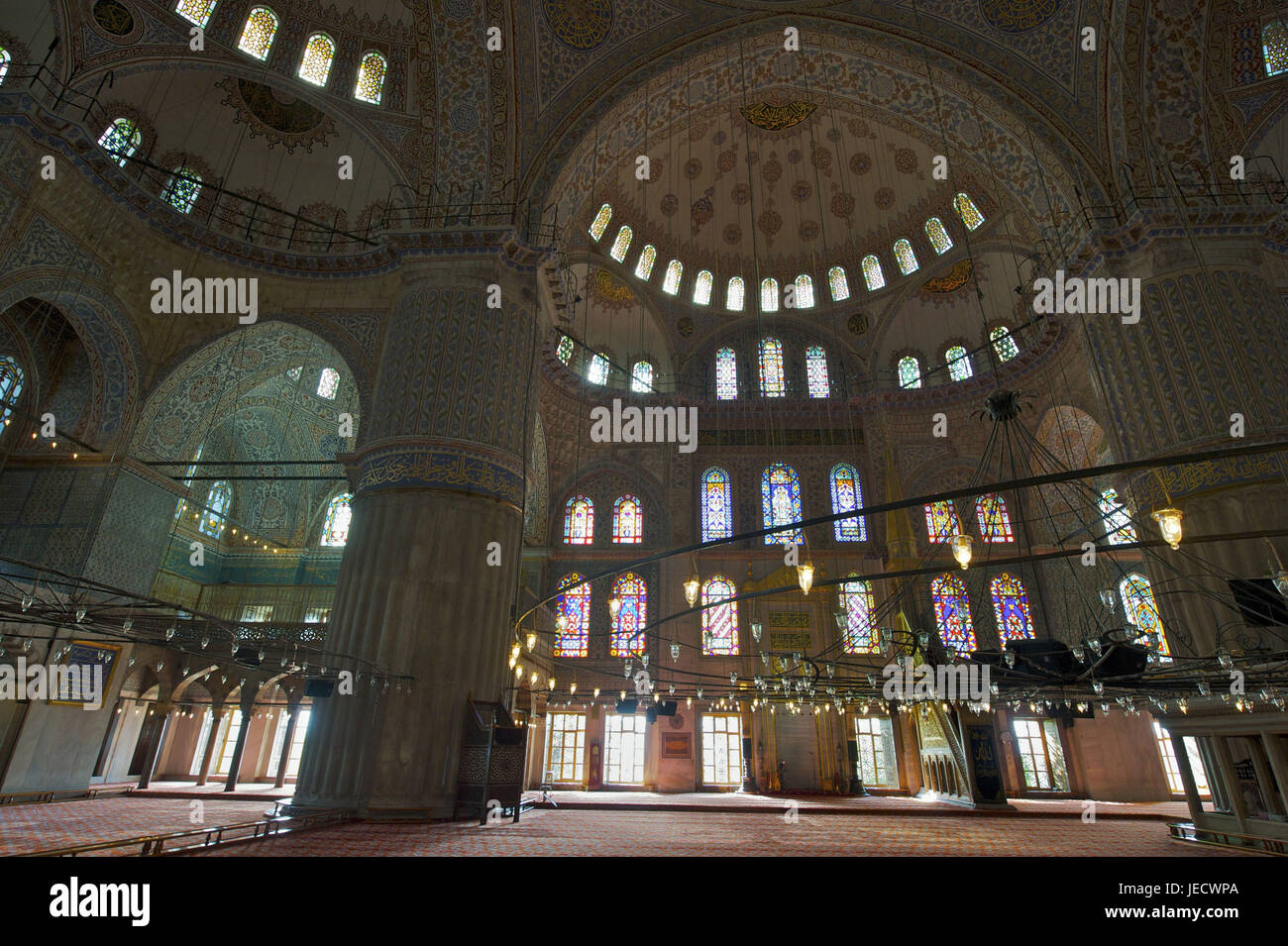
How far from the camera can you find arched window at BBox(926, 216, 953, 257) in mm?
18141

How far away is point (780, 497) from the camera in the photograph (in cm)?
1845

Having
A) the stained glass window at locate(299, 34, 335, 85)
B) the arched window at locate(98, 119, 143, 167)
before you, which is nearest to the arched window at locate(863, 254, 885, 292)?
the stained glass window at locate(299, 34, 335, 85)

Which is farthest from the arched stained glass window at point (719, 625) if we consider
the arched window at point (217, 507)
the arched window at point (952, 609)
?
the arched window at point (217, 507)

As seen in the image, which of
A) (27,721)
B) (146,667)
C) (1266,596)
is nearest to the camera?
(1266,596)

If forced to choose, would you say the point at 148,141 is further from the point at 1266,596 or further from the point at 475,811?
the point at 1266,596

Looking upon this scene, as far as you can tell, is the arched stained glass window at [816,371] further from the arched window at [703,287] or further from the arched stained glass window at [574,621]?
the arched stained glass window at [574,621]

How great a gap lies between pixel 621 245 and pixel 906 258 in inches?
323

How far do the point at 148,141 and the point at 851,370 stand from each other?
56.1ft

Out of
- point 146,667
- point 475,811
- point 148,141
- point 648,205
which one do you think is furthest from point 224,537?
point 648,205

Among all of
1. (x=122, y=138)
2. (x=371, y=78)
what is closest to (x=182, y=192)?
(x=122, y=138)

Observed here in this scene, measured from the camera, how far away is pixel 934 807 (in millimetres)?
12219

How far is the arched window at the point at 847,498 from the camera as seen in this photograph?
17922 mm

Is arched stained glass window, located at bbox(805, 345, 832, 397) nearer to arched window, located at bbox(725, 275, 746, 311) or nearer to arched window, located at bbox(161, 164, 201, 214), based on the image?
arched window, located at bbox(725, 275, 746, 311)

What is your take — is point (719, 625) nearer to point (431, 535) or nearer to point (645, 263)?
point (431, 535)
